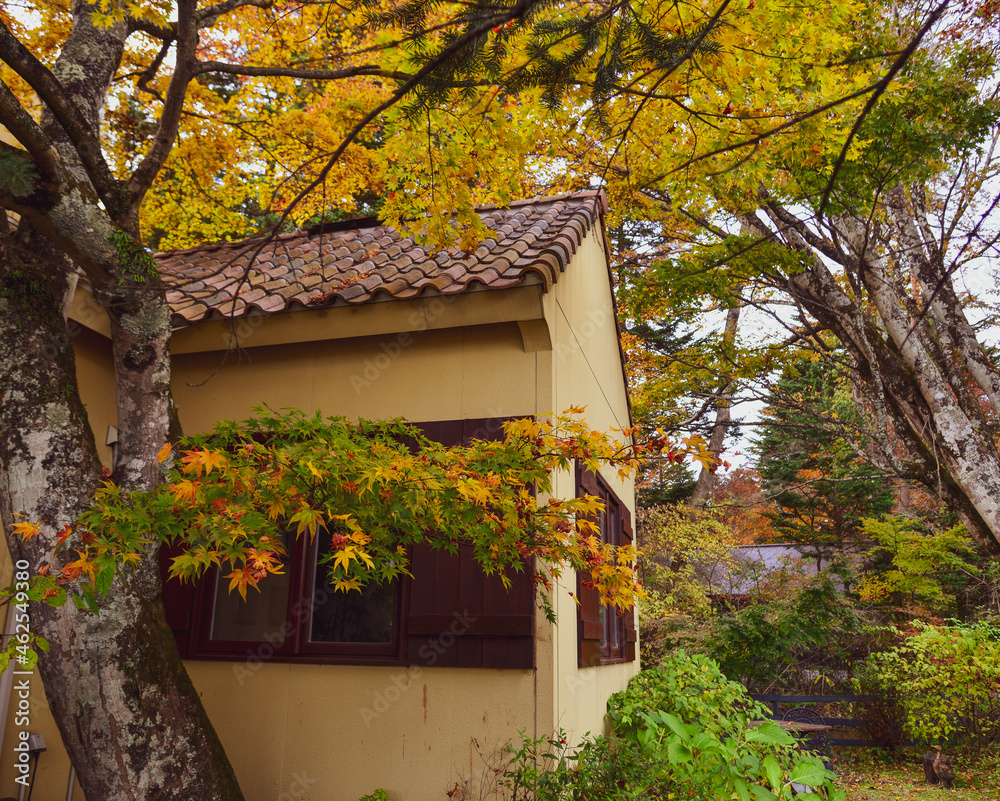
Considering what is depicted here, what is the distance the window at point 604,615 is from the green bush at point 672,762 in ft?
2.11

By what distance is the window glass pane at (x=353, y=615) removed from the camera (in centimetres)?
480

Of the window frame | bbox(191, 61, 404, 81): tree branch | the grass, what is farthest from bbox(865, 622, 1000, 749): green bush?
bbox(191, 61, 404, 81): tree branch

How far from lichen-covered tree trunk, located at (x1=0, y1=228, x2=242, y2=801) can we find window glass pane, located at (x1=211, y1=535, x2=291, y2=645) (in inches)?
44.6

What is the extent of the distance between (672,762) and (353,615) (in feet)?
9.13

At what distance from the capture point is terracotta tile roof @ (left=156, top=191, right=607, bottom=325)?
477cm

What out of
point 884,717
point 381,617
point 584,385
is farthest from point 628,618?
point 884,717

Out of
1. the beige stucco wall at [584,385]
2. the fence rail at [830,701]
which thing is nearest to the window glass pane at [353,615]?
the beige stucco wall at [584,385]

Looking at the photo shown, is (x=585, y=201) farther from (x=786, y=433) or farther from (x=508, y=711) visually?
(x=786, y=433)

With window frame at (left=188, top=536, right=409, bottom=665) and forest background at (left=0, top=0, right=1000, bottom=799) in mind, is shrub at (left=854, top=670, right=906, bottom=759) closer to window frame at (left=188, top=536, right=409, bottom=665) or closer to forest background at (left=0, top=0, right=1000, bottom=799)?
forest background at (left=0, top=0, right=1000, bottom=799)

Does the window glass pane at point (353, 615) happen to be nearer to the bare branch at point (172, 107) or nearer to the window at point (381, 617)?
the window at point (381, 617)

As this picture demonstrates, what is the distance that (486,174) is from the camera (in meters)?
4.77

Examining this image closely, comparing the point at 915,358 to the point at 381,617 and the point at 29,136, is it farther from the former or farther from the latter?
the point at 29,136

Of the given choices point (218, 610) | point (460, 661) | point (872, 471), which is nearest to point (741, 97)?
point (460, 661)

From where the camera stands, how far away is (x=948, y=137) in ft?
19.9
